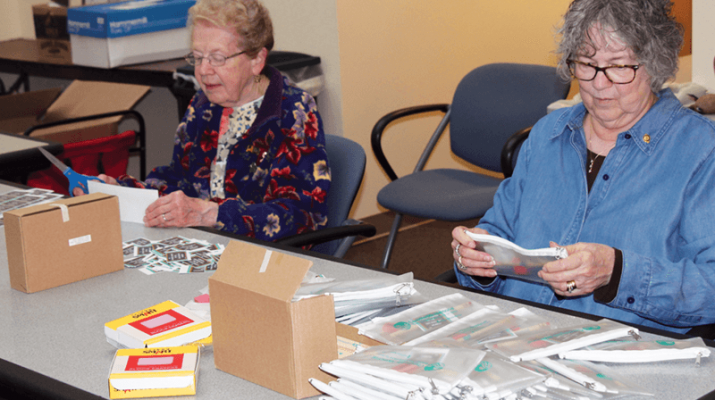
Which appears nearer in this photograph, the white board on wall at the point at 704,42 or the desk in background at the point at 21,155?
the desk in background at the point at 21,155

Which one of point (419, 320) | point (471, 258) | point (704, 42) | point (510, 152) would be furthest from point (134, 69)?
point (419, 320)

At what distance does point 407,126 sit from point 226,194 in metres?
2.12

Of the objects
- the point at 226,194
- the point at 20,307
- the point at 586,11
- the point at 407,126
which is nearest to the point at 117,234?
the point at 20,307

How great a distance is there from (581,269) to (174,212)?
109 cm

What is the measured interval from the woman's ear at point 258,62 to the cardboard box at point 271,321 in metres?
1.21

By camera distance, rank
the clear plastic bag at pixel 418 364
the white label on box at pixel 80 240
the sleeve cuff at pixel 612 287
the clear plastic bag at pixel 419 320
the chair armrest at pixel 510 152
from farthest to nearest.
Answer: the chair armrest at pixel 510 152 < the white label on box at pixel 80 240 < the sleeve cuff at pixel 612 287 < the clear plastic bag at pixel 419 320 < the clear plastic bag at pixel 418 364

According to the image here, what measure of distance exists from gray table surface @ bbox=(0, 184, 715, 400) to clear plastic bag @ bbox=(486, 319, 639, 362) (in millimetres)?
60

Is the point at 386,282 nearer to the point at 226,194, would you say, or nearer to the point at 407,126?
the point at 226,194

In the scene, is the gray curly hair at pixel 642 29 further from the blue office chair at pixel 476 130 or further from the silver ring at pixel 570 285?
the blue office chair at pixel 476 130

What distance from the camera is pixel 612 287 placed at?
1.46 metres

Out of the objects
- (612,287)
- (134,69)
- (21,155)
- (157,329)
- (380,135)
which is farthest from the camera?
(134,69)

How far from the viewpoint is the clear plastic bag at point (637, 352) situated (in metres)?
1.16

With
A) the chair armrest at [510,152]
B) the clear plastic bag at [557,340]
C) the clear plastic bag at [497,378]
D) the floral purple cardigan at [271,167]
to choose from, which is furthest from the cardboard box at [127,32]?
the clear plastic bag at [497,378]

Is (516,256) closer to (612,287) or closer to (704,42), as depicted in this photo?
(612,287)
